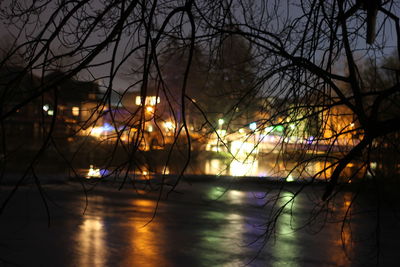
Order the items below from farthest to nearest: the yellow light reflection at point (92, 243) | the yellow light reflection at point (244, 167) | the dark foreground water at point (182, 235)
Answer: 1. the dark foreground water at point (182, 235)
2. the yellow light reflection at point (92, 243)
3. the yellow light reflection at point (244, 167)

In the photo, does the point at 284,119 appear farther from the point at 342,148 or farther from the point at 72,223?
the point at 72,223

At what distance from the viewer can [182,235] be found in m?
10.1

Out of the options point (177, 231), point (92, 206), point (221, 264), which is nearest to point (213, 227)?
point (177, 231)

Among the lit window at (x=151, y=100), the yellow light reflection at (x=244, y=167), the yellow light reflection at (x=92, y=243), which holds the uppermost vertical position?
the lit window at (x=151, y=100)

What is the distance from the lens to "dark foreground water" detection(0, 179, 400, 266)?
8320 millimetres

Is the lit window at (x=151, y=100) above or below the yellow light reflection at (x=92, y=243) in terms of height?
above

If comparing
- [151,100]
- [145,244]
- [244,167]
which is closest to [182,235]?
[145,244]

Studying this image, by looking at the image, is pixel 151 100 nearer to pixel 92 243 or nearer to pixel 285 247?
pixel 92 243

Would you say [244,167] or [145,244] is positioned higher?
[244,167]

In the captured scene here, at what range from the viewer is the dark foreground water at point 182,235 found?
8320mm

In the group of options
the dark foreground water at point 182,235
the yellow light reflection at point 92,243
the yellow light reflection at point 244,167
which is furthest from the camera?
the dark foreground water at point 182,235

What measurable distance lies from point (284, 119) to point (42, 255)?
457 centimetres

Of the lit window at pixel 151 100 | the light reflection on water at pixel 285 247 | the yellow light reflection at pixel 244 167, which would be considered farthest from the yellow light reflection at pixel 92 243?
the lit window at pixel 151 100

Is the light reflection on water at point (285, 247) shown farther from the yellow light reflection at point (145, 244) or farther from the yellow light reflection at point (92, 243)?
the yellow light reflection at point (92, 243)
